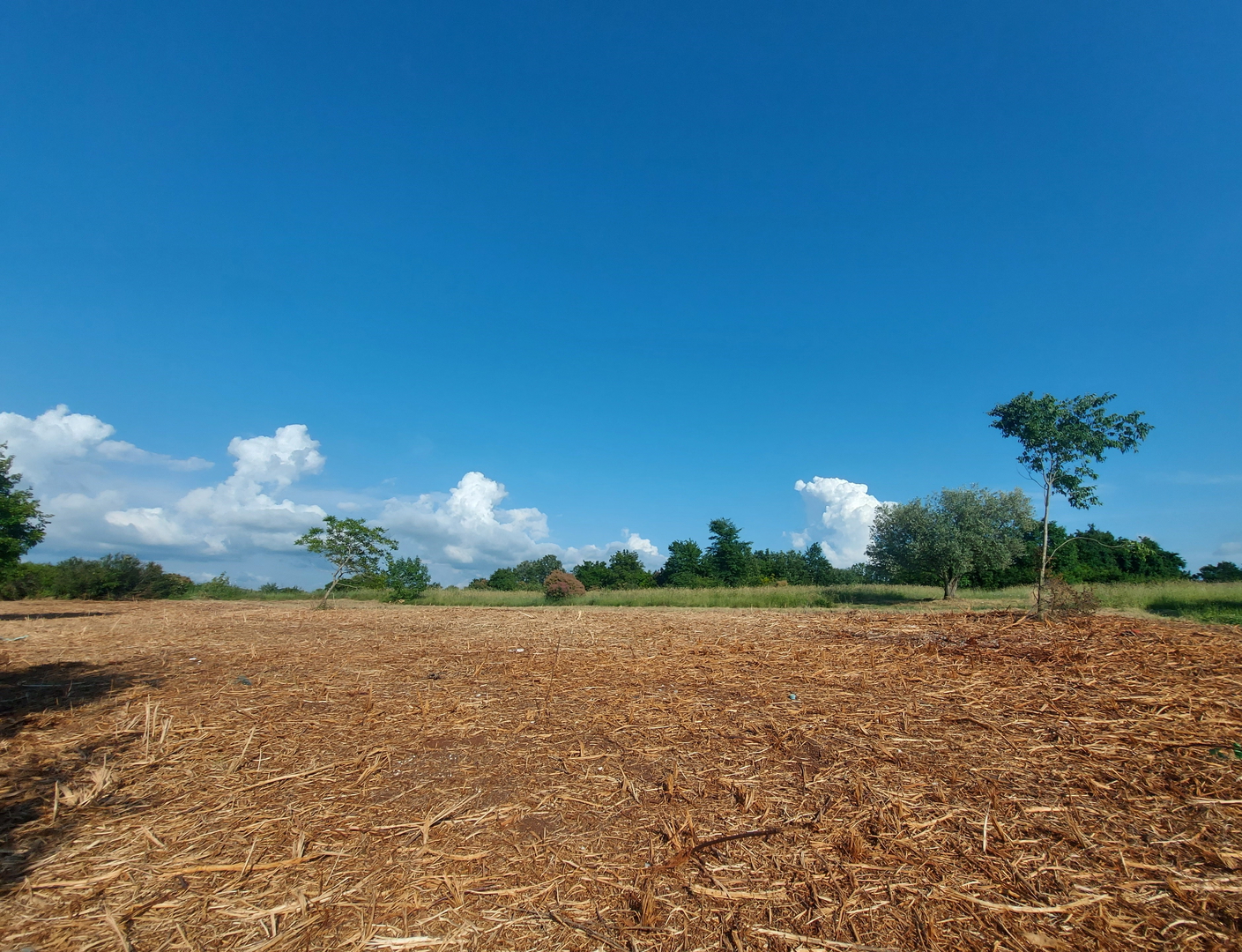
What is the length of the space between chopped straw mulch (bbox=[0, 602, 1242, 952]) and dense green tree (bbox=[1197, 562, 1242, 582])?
148ft

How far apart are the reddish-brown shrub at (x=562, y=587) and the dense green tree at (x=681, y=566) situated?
1361 centimetres

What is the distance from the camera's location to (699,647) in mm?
7793

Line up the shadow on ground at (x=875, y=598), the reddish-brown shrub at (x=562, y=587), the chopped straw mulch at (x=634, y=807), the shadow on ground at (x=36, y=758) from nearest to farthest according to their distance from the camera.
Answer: the chopped straw mulch at (x=634, y=807)
the shadow on ground at (x=36, y=758)
the shadow on ground at (x=875, y=598)
the reddish-brown shrub at (x=562, y=587)

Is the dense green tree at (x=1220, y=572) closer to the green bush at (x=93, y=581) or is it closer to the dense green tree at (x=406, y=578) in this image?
the dense green tree at (x=406, y=578)

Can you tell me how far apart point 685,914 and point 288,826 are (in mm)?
2188

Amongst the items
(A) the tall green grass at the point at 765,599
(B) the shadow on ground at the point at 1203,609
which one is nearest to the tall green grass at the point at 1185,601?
(B) the shadow on ground at the point at 1203,609

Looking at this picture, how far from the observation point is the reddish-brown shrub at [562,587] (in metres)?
25.1

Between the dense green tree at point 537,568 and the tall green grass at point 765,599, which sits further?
the dense green tree at point 537,568

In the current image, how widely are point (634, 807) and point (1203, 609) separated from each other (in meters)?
16.8

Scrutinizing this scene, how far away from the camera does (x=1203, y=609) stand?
43.0ft

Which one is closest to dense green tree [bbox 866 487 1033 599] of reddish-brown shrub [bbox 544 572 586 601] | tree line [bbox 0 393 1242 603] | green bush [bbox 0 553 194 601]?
tree line [bbox 0 393 1242 603]

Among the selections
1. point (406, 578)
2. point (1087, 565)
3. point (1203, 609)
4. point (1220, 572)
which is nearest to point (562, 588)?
point (406, 578)

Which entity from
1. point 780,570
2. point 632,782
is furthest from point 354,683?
point 780,570

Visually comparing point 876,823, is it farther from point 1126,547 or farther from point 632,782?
point 1126,547
